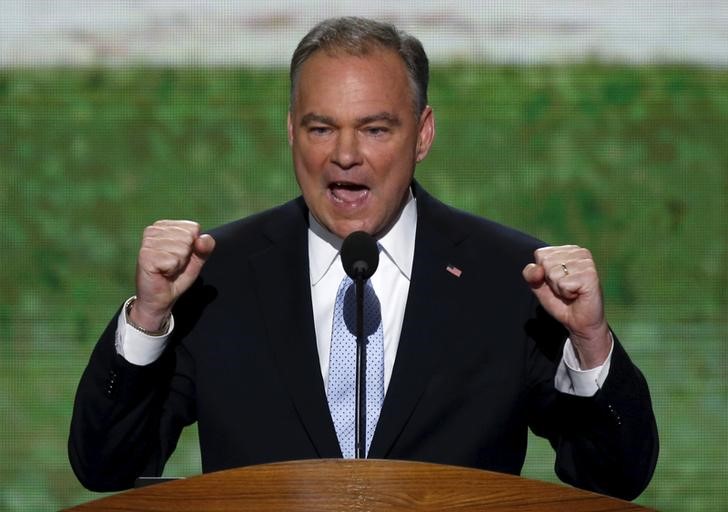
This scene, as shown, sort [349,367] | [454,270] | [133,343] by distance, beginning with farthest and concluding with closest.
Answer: [454,270] → [349,367] → [133,343]

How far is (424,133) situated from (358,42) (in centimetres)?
24

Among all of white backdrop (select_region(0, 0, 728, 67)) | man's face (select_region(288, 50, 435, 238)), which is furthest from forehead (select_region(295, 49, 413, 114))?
white backdrop (select_region(0, 0, 728, 67))

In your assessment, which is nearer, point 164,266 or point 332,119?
point 164,266

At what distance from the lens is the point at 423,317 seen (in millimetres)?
2484

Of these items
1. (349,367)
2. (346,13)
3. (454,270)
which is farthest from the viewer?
(346,13)

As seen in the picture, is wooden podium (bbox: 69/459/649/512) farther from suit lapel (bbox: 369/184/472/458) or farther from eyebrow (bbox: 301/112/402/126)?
eyebrow (bbox: 301/112/402/126)

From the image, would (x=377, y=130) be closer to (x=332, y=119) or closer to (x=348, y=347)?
(x=332, y=119)

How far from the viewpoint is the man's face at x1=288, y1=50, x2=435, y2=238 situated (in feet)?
7.89

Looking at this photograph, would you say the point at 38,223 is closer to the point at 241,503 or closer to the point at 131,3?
the point at 131,3

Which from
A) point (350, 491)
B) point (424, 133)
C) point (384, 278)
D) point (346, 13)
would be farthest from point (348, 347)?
point (346, 13)

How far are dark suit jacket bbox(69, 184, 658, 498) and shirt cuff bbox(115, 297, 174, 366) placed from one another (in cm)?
1

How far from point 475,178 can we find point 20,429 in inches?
67.2

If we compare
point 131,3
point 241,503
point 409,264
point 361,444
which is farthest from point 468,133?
point 241,503

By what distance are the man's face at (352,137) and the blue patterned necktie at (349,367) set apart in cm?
13
